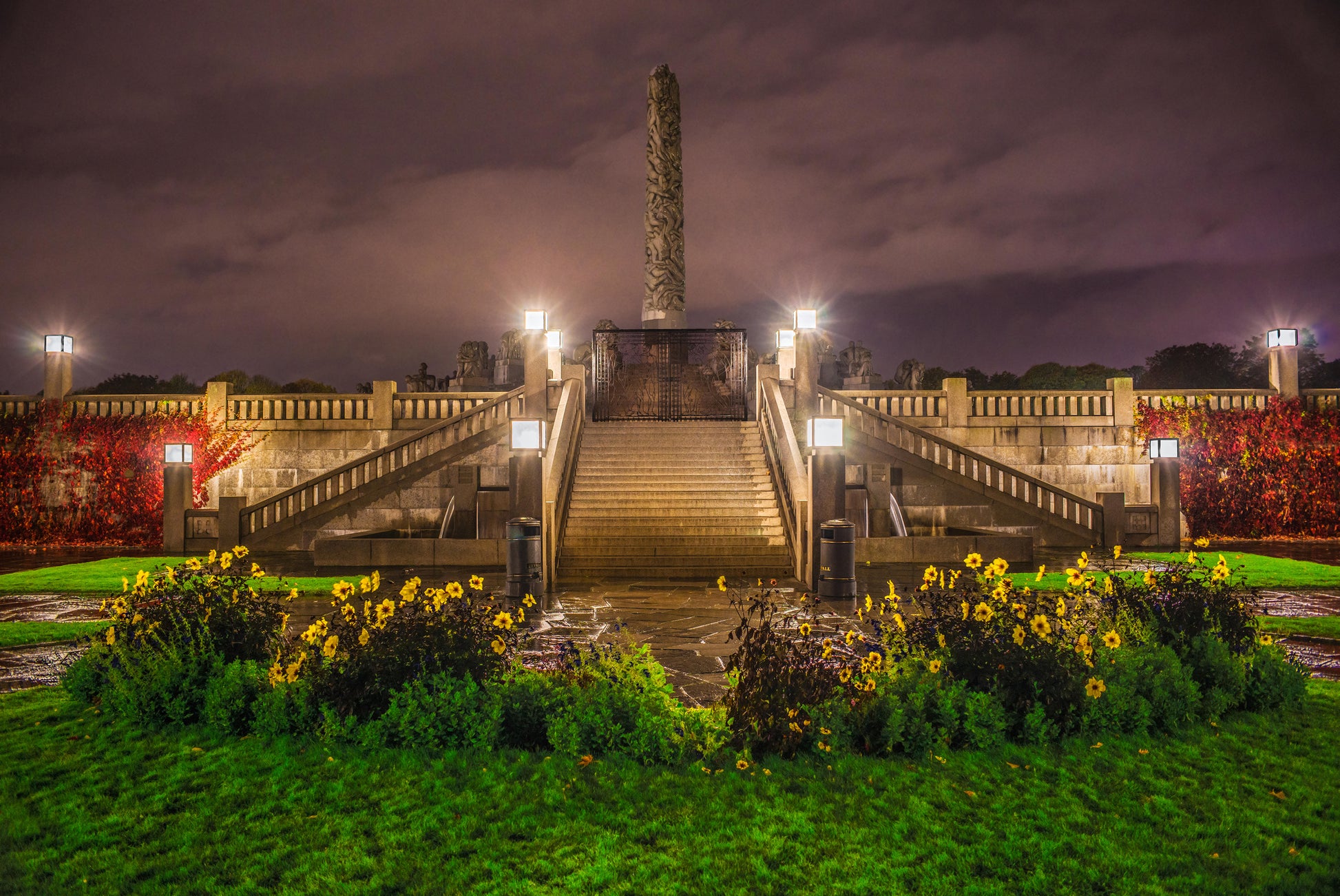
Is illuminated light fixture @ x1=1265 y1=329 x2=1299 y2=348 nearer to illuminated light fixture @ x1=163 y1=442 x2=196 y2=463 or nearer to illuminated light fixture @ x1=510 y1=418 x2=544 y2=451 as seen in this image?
illuminated light fixture @ x1=510 y1=418 x2=544 y2=451

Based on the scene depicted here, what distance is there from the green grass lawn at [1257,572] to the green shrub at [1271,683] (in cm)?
326

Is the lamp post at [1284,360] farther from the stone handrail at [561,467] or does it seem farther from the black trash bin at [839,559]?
the stone handrail at [561,467]

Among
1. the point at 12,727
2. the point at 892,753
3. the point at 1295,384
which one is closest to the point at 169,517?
the point at 12,727

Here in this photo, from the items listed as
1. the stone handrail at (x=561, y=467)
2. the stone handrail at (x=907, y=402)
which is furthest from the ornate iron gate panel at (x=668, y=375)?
the stone handrail at (x=561, y=467)

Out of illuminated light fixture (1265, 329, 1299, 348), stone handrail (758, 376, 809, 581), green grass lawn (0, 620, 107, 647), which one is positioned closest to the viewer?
green grass lawn (0, 620, 107, 647)

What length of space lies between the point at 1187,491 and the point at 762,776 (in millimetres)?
21087

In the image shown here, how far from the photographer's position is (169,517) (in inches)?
642

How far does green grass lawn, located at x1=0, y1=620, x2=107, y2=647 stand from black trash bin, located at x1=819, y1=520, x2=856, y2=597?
28.0 ft

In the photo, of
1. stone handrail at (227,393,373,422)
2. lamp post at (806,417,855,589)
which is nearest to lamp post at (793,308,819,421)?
lamp post at (806,417,855,589)

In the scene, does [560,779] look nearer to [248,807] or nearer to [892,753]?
[248,807]

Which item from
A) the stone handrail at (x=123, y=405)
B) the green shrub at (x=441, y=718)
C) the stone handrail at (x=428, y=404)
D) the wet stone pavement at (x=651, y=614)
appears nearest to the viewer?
the green shrub at (x=441, y=718)

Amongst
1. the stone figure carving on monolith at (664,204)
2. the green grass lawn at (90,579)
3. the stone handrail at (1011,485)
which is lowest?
the green grass lawn at (90,579)

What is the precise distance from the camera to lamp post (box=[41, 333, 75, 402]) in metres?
20.1

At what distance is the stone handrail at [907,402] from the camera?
20016mm
